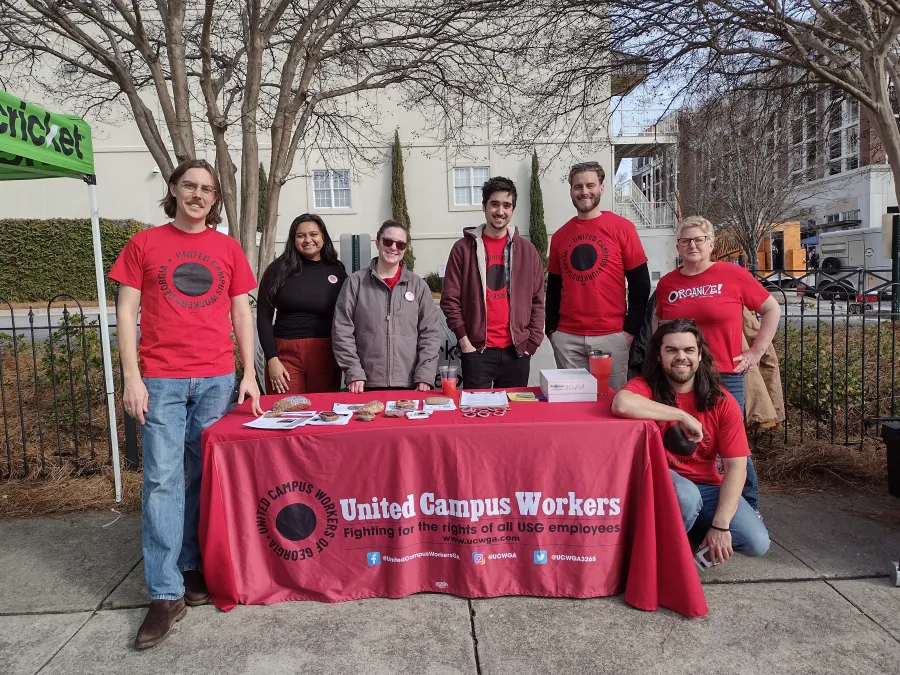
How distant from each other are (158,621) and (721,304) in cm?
297

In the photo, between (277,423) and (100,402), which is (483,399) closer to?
(277,423)

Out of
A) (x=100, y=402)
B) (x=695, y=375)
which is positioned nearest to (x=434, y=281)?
(x=100, y=402)

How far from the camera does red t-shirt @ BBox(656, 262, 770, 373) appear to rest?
10.3 feet

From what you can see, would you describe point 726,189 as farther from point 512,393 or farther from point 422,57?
point 512,393

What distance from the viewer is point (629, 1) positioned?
609 centimetres

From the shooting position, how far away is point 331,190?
2014 cm

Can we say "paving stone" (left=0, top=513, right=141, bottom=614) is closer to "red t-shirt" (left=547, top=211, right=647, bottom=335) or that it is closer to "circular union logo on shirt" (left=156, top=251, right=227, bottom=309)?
"circular union logo on shirt" (left=156, top=251, right=227, bottom=309)

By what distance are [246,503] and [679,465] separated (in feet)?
6.65

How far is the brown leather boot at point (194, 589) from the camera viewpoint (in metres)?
2.77

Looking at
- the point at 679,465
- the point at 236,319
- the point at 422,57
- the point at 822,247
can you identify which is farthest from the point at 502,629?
the point at 822,247

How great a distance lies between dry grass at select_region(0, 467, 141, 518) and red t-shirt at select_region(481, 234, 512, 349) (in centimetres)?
264

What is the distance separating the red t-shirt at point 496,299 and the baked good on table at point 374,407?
3.03 feet

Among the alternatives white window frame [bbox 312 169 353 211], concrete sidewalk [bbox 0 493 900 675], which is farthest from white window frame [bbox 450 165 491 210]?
concrete sidewalk [bbox 0 493 900 675]

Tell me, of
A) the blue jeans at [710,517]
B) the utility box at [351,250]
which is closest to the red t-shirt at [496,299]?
the blue jeans at [710,517]
